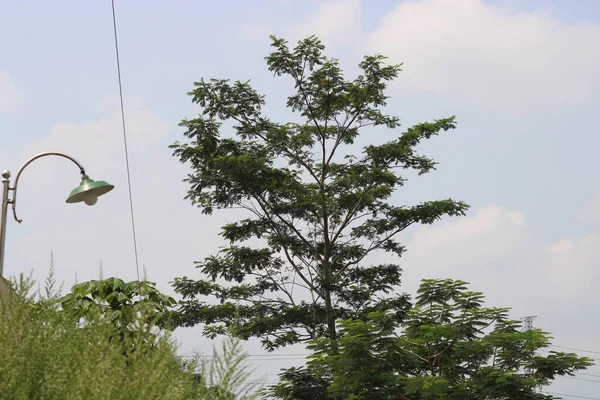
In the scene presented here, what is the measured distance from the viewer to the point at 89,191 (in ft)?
37.2

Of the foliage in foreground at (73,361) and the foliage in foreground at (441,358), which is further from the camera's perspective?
the foliage in foreground at (441,358)

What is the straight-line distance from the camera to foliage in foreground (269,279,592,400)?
15.7 meters

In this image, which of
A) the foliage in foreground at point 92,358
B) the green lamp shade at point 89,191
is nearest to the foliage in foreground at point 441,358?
the green lamp shade at point 89,191

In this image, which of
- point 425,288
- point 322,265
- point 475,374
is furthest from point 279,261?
point 475,374

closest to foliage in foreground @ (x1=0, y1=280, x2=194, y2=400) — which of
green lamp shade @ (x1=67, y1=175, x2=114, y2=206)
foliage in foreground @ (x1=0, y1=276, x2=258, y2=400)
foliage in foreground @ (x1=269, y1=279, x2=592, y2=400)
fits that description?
foliage in foreground @ (x1=0, y1=276, x2=258, y2=400)

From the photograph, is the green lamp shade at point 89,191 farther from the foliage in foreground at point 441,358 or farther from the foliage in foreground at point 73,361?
the foliage in foreground at point 73,361

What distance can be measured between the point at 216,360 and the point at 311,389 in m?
16.8

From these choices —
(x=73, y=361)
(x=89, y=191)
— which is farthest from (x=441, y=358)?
(x=73, y=361)

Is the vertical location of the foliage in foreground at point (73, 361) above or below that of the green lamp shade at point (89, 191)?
below

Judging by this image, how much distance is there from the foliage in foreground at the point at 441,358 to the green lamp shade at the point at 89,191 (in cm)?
616

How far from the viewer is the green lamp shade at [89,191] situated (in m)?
11.3

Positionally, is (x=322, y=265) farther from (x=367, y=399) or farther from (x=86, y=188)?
(x=86, y=188)

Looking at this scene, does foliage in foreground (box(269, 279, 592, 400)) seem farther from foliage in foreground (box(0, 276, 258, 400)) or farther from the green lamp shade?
foliage in foreground (box(0, 276, 258, 400))

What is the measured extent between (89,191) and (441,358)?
8.20 metres
